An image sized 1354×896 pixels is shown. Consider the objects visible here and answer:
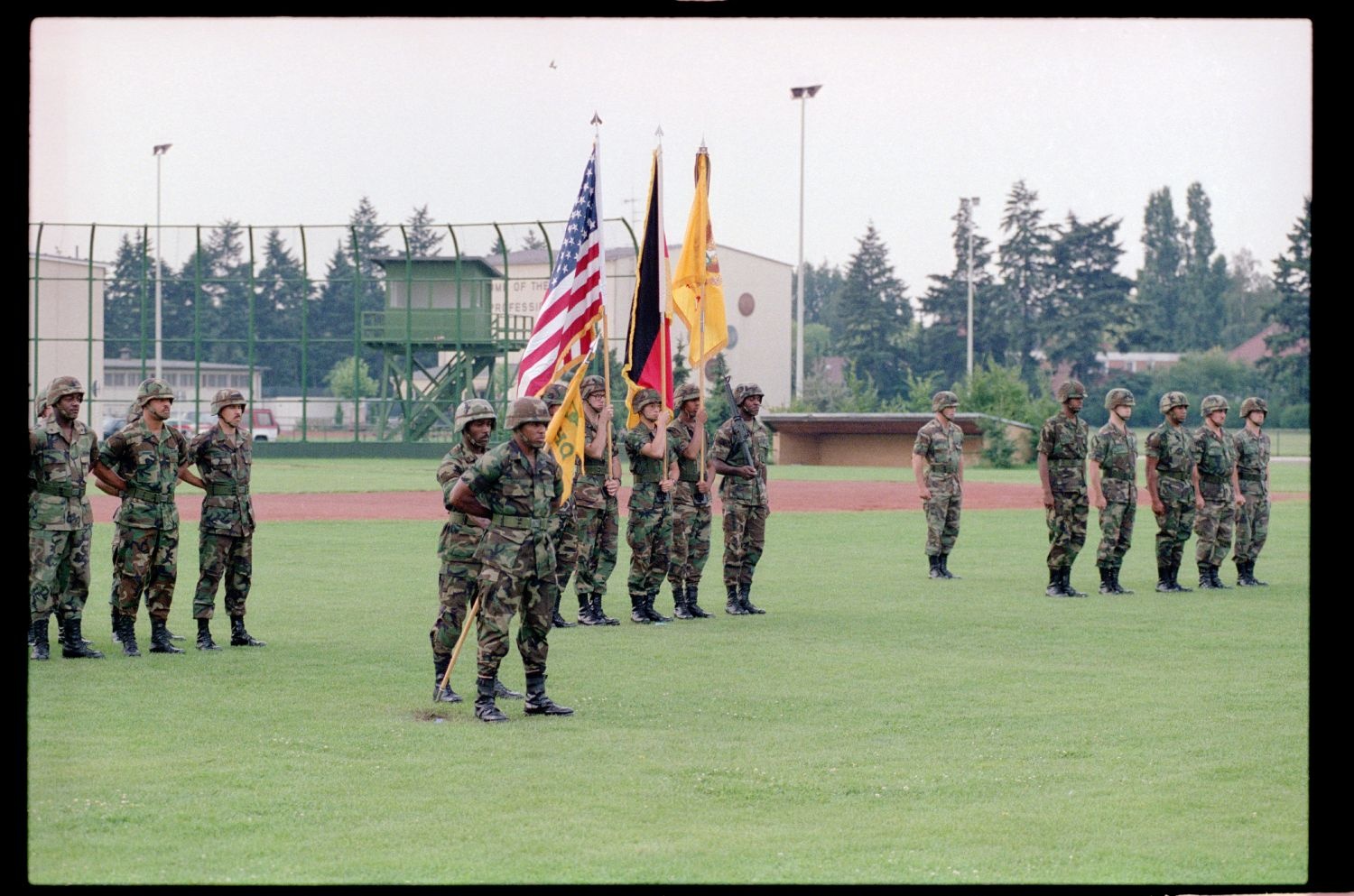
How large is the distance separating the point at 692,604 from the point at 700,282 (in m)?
3.06

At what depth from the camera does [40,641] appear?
1201 cm

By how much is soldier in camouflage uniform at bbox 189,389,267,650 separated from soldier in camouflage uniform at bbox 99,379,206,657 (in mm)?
277

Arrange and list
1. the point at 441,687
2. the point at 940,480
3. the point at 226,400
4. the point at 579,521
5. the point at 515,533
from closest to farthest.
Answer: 1. the point at 515,533
2. the point at 441,687
3. the point at 226,400
4. the point at 579,521
5. the point at 940,480

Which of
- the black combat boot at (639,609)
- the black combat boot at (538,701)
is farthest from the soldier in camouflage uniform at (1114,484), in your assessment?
the black combat boot at (538,701)

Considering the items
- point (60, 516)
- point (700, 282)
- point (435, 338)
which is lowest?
point (60, 516)

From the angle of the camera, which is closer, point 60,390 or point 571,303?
point 60,390

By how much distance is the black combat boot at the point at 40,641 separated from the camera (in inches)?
469

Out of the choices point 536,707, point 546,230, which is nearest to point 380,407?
point 546,230

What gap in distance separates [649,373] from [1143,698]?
5.22 m

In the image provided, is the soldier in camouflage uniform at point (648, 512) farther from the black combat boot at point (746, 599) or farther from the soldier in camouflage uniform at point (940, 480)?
the soldier in camouflage uniform at point (940, 480)

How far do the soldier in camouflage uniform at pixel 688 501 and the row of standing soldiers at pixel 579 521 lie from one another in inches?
0.5

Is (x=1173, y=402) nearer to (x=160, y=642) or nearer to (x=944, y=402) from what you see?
(x=944, y=402)

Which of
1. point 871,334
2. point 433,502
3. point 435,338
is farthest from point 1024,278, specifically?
point 433,502

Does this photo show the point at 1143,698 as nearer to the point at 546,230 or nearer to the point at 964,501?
the point at 964,501
